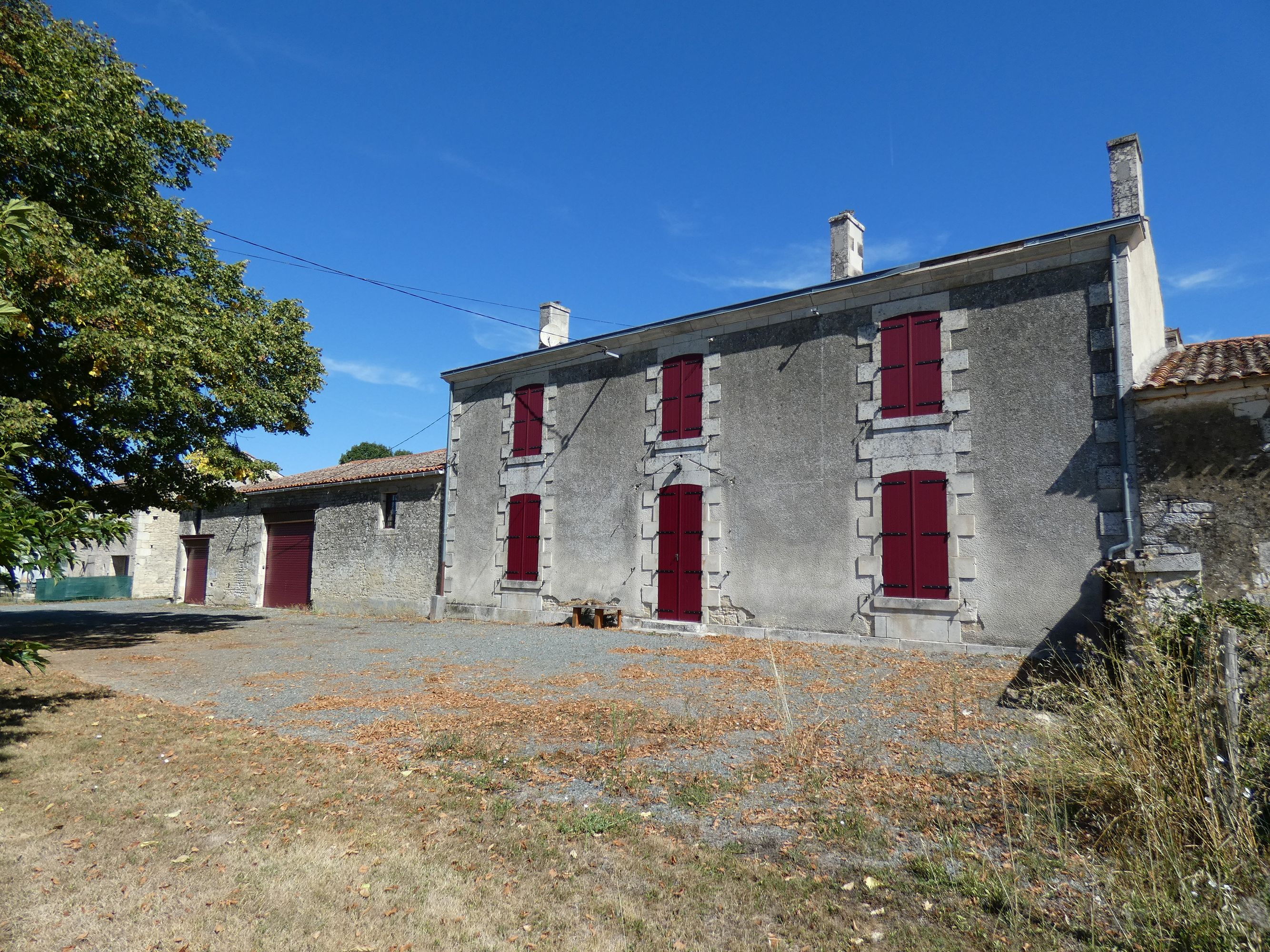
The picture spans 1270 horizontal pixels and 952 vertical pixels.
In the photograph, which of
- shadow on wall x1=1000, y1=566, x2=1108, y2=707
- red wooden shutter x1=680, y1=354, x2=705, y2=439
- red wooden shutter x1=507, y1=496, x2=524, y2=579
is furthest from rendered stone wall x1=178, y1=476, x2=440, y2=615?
shadow on wall x1=1000, y1=566, x2=1108, y2=707

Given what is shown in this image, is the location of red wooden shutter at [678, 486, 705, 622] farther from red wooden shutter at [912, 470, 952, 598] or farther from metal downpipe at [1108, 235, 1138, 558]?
metal downpipe at [1108, 235, 1138, 558]

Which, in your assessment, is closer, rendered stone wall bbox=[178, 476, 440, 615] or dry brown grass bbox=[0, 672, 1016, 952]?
dry brown grass bbox=[0, 672, 1016, 952]

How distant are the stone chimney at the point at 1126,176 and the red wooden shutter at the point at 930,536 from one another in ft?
15.2

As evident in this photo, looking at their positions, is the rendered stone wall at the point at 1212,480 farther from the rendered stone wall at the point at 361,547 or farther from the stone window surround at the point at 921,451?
the rendered stone wall at the point at 361,547

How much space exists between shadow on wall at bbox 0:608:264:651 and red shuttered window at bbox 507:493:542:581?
5.57 m

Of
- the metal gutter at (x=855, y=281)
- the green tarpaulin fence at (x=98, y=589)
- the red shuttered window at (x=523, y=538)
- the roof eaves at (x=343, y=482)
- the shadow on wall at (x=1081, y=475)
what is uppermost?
the metal gutter at (x=855, y=281)

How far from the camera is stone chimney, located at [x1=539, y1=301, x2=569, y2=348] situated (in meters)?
16.6

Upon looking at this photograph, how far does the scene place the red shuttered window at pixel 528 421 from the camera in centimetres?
1545

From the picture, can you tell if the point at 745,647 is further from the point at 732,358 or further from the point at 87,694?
the point at 87,694

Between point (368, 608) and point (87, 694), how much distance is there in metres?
10.9

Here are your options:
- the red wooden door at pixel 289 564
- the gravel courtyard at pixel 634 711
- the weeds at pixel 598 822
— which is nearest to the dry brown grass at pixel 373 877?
the weeds at pixel 598 822

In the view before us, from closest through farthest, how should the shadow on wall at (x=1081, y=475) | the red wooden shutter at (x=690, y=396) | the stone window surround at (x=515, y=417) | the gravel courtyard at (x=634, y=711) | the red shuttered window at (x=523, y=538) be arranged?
the gravel courtyard at (x=634, y=711) < the shadow on wall at (x=1081, y=475) < the red wooden shutter at (x=690, y=396) < the red shuttered window at (x=523, y=538) < the stone window surround at (x=515, y=417)

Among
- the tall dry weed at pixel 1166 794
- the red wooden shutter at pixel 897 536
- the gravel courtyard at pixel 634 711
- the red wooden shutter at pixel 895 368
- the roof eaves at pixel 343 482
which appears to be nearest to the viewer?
the tall dry weed at pixel 1166 794

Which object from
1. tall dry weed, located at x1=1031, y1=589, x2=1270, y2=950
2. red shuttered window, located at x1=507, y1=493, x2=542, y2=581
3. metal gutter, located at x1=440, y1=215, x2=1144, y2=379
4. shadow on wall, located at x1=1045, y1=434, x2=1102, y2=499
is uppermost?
metal gutter, located at x1=440, y1=215, x2=1144, y2=379
